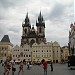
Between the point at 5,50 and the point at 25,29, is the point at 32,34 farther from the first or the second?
the point at 5,50

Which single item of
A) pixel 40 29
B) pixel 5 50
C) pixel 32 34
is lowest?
pixel 5 50

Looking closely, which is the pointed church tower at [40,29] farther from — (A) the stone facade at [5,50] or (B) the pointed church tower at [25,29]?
(A) the stone facade at [5,50]

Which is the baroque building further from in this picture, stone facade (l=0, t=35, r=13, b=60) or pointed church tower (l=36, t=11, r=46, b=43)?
stone facade (l=0, t=35, r=13, b=60)

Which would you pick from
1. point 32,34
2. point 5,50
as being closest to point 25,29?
point 32,34

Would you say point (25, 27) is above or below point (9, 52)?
above

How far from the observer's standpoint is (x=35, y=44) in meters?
126

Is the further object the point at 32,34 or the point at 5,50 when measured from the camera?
the point at 32,34

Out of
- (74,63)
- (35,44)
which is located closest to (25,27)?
(35,44)

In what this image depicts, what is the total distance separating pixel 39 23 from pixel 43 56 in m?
25.8

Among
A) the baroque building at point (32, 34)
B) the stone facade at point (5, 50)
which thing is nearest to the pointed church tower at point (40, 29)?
the baroque building at point (32, 34)

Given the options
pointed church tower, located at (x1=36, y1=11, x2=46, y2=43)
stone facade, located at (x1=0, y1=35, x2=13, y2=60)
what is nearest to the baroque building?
pointed church tower, located at (x1=36, y1=11, x2=46, y2=43)

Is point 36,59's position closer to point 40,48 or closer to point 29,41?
point 40,48

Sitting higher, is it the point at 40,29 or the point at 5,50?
the point at 40,29

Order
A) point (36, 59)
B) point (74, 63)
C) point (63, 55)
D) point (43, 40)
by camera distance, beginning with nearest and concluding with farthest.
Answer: point (74, 63)
point (36, 59)
point (43, 40)
point (63, 55)
